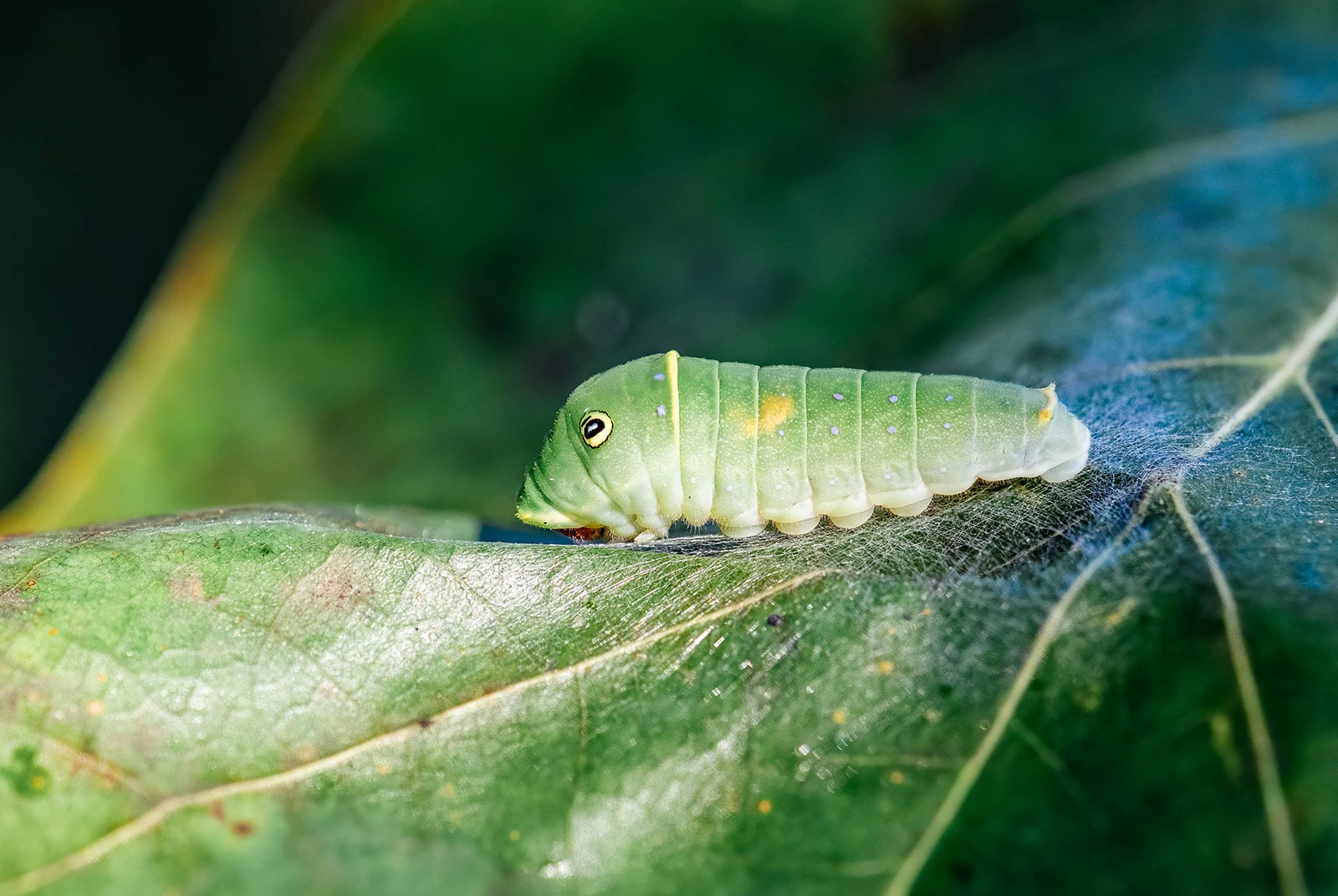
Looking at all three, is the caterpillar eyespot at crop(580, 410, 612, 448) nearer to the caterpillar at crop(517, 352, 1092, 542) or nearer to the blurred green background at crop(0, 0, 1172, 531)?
the caterpillar at crop(517, 352, 1092, 542)

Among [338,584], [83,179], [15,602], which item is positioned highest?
[83,179]

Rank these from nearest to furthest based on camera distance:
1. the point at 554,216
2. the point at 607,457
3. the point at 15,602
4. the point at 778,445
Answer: the point at 15,602 → the point at 778,445 → the point at 607,457 → the point at 554,216

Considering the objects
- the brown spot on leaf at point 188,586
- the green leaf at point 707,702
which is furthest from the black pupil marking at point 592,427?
the brown spot on leaf at point 188,586

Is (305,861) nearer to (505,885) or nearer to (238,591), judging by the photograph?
(505,885)

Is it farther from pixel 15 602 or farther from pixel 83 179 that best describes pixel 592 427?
pixel 83 179

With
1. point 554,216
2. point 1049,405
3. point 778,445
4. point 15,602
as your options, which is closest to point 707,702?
point 778,445

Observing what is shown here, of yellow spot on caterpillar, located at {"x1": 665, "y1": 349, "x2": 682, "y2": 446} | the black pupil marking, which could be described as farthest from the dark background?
yellow spot on caterpillar, located at {"x1": 665, "y1": 349, "x2": 682, "y2": 446}

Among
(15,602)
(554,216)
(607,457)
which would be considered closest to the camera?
(15,602)

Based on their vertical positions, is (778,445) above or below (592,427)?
above
